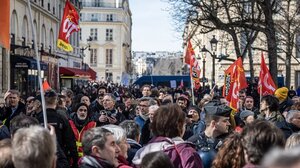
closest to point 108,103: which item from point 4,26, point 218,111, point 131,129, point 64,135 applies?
point 4,26

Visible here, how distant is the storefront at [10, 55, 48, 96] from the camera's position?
1254 inches

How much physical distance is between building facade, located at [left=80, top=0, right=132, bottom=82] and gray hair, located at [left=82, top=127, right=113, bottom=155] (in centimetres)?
10572

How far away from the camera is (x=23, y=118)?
229 inches

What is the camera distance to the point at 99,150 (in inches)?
173

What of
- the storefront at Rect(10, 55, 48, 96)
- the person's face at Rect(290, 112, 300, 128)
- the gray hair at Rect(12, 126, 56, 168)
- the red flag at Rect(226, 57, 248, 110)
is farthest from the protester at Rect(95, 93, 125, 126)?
the storefront at Rect(10, 55, 48, 96)

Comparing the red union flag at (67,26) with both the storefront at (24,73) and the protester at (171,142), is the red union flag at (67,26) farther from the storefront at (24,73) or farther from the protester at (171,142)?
the storefront at (24,73)

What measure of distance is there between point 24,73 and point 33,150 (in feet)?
108

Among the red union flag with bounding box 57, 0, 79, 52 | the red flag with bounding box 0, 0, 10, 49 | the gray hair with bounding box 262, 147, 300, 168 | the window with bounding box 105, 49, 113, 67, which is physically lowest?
the gray hair with bounding box 262, 147, 300, 168

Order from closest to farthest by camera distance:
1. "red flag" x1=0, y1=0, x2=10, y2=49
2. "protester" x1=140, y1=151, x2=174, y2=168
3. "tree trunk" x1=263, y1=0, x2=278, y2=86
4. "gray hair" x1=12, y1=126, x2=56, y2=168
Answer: "gray hair" x1=12, y1=126, x2=56, y2=168 → "protester" x1=140, y1=151, x2=174, y2=168 → "red flag" x1=0, y1=0, x2=10, y2=49 → "tree trunk" x1=263, y1=0, x2=278, y2=86

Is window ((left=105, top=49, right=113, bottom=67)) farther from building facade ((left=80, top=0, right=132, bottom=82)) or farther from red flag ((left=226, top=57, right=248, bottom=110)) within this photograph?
red flag ((left=226, top=57, right=248, bottom=110))

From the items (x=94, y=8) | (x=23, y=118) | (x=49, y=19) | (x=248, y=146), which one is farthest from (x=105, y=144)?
(x=94, y=8)

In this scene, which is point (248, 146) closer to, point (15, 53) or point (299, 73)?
point (15, 53)

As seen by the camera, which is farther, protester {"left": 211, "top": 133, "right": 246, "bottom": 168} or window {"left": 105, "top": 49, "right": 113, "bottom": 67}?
window {"left": 105, "top": 49, "right": 113, "bottom": 67}

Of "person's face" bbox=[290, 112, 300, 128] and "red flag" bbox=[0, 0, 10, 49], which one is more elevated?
"red flag" bbox=[0, 0, 10, 49]
